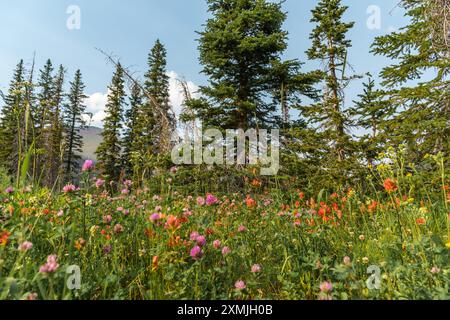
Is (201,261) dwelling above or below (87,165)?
below

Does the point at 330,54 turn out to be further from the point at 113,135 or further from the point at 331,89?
the point at 113,135

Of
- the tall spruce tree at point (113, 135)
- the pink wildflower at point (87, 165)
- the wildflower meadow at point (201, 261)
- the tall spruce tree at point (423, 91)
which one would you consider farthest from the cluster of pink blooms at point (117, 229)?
the tall spruce tree at point (113, 135)

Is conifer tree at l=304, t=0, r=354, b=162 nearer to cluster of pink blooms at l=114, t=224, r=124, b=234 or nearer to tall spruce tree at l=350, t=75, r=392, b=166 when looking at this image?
tall spruce tree at l=350, t=75, r=392, b=166

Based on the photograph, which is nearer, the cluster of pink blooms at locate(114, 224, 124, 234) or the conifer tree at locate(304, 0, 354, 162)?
the cluster of pink blooms at locate(114, 224, 124, 234)

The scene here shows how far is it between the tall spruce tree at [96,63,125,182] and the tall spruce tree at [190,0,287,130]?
67.0 feet

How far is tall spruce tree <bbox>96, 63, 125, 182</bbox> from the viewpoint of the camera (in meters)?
29.1

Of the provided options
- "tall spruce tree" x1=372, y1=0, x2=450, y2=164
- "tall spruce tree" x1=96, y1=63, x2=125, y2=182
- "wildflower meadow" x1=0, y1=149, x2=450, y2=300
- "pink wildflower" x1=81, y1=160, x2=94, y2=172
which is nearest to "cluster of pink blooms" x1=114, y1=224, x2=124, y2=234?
"wildflower meadow" x1=0, y1=149, x2=450, y2=300

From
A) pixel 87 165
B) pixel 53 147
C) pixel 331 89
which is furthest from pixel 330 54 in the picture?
pixel 53 147

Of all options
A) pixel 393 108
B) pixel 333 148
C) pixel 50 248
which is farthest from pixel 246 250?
pixel 333 148

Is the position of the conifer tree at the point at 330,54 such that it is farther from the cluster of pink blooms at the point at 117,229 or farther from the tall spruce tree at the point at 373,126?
the cluster of pink blooms at the point at 117,229

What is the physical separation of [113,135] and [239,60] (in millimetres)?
22172

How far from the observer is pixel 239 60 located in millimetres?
11250

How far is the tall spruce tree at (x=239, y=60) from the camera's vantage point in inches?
422
